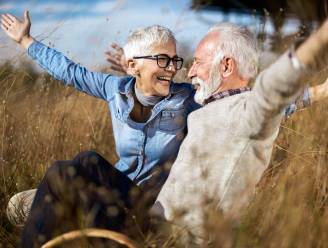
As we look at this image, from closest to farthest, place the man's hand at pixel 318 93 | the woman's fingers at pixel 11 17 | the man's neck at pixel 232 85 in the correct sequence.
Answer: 1. the man's neck at pixel 232 85
2. the man's hand at pixel 318 93
3. the woman's fingers at pixel 11 17

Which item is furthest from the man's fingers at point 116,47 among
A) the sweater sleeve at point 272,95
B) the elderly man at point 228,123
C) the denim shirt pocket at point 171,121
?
the sweater sleeve at point 272,95

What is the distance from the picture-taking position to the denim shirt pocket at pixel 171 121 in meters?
3.02

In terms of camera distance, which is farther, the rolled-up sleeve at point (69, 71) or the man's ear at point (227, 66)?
the rolled-up sleeve at point (69, 71)

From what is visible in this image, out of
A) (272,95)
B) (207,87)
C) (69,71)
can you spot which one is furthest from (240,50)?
(69,71)

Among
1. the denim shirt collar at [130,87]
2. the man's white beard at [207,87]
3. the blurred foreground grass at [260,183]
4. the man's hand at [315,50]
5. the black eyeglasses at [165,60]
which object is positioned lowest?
the blurred foreground grass at [260,183]

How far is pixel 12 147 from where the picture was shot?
371cm

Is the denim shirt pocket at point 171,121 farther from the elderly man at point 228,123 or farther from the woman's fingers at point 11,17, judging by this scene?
the woman's fingers at point 11,17

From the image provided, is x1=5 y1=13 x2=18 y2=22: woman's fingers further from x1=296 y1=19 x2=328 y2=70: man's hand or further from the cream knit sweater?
x1=296 y1=19 x2=328 y2=70: man's hand

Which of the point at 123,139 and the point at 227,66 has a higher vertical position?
the point at 227,66

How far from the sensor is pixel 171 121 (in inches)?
119

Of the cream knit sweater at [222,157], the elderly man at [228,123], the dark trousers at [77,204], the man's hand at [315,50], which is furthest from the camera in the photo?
the dark trousers at [77,204]

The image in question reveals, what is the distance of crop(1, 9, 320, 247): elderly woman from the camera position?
2.42 meters

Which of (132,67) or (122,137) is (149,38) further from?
(122,137)

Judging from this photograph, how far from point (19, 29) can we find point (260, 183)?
1.47 m
